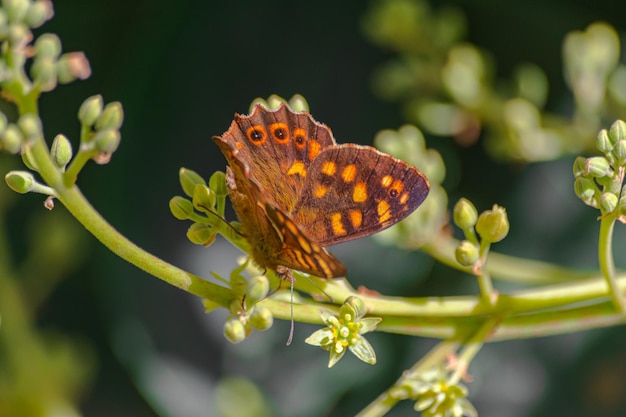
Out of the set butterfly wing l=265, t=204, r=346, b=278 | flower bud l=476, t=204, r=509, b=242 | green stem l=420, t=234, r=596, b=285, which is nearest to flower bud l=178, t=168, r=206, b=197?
butterfly wing l=265, t=204, r=346, b=278

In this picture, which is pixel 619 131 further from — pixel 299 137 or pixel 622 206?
pixel 299 137

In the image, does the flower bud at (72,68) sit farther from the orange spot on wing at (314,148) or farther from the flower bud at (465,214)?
the flower bud at (465,214)

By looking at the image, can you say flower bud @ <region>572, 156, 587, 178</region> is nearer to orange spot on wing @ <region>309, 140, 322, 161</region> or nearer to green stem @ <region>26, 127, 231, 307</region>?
orange spot on wing @ <region>309, 140, 322, 161</region>

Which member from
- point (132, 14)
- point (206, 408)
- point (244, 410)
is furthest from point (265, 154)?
point (132, 14)

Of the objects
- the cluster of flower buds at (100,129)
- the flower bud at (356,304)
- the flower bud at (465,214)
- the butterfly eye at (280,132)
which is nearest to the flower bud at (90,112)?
the cluster of flower buds at (100,129)

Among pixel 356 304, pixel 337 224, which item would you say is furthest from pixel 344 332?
pixel 337 224

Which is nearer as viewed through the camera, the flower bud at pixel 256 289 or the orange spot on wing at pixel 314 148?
the flower bud at pixel 256 289

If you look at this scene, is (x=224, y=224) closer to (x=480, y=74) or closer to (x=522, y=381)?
(x=480, y=74)
